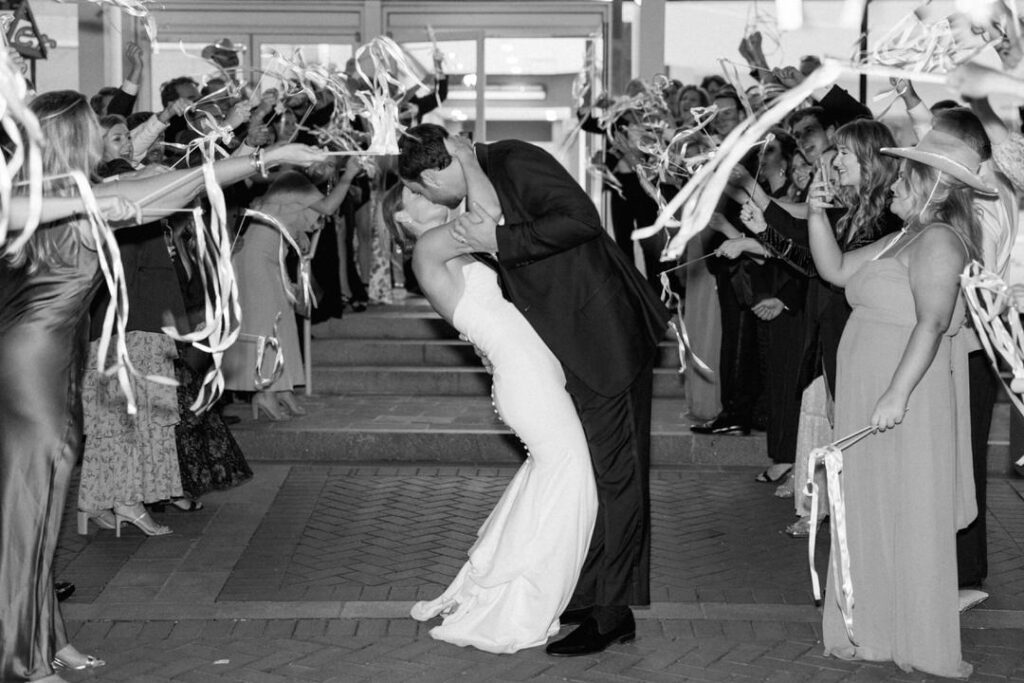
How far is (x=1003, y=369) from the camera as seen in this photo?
11109mm

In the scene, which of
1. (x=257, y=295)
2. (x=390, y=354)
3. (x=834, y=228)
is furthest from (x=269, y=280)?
(x=834, y=228)

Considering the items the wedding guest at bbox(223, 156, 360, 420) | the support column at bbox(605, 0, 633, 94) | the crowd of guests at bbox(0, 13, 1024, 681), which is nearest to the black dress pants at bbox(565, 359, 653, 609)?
the crowd of guests at bbox(0, 13, 1024, 681)

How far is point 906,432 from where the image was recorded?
5.12m

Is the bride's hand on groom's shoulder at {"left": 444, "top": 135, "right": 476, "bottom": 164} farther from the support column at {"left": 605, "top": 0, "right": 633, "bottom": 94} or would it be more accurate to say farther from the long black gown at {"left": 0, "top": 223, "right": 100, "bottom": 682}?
the support column at {"left": 605, "top": 0, "right": 633, "bottom": 94}

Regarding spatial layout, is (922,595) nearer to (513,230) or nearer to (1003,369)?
(513,230)

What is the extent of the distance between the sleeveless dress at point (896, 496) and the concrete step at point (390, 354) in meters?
6.48

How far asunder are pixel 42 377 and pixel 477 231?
64.1 inches

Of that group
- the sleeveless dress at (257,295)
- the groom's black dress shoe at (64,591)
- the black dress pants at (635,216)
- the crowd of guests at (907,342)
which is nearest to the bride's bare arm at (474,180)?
the crowd of guests at (907,342)

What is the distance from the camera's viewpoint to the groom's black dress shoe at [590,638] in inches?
211

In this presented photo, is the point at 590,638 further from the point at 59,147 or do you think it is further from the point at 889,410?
the point at 59,147

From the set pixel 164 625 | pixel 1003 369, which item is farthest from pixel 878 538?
pixel 1003 369

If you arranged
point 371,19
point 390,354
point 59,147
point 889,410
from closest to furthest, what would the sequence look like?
point 59,147
point 889,410
point 390,354
point 371,19

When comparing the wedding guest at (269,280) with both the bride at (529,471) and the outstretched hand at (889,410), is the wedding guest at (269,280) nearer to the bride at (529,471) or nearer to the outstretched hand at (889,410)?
the bride at (529,471)

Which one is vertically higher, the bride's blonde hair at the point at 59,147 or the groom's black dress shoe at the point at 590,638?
the bride's blonde hair at the point at 59,147
